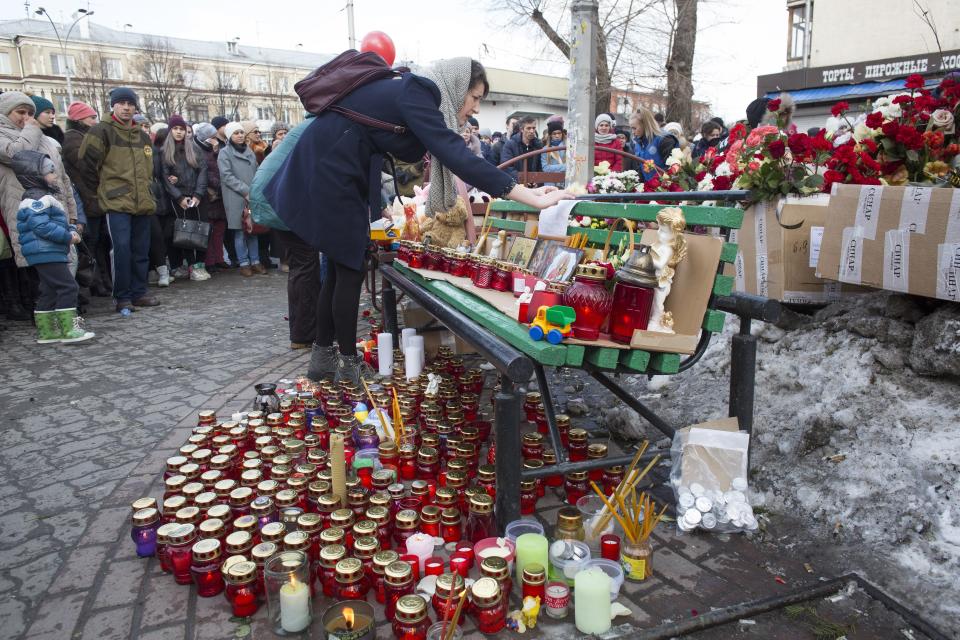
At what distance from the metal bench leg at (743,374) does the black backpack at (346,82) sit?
2148 mm

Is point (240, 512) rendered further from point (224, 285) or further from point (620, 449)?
point (224, 285)

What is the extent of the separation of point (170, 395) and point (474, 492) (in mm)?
3037

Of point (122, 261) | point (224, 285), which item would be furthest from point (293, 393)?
point (224, 285)

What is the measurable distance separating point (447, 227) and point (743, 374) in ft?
8.56

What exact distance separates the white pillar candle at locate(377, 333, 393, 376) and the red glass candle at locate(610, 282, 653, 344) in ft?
8.43

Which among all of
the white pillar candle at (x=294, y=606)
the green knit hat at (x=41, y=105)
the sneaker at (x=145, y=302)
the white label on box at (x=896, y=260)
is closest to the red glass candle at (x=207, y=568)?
the white pillar candle at (x=294, y=606)

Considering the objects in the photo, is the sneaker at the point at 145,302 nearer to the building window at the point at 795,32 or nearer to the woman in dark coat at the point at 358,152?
the woman in dark coat at the point at 358,152

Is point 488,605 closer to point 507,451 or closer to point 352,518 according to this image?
point 507,451

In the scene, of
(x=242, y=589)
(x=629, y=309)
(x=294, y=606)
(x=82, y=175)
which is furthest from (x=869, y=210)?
(x=82, y=175)

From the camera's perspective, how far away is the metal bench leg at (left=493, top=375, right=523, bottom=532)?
8.04 feet

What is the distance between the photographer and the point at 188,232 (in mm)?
9078

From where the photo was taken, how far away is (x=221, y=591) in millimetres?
2453

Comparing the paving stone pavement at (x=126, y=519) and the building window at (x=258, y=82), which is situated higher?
the building window at (x=258, y=82)

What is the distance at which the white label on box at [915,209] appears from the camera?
119 inches
